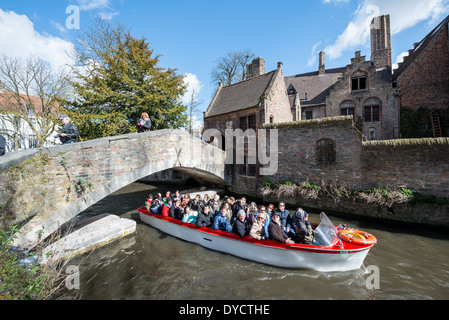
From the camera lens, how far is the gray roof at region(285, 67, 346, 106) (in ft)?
61.9

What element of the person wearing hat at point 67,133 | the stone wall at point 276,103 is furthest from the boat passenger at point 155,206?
the stone wall at point 276,103

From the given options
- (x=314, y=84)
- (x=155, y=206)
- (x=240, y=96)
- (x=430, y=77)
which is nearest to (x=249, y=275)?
(x=155, y=206)

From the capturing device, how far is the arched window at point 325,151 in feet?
32.5

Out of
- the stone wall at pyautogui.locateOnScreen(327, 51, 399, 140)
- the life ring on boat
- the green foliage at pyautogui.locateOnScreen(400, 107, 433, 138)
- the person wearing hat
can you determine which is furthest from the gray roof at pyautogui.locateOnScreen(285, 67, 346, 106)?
the person wearing hat

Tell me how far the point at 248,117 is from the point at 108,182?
9703mm

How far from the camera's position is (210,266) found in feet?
19.8

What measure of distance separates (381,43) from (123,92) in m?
21.4

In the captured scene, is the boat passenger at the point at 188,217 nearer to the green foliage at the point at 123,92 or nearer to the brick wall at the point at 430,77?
the green foliage at the point at 123,92

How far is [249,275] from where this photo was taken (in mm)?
5516

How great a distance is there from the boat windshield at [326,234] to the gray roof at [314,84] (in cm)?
1556

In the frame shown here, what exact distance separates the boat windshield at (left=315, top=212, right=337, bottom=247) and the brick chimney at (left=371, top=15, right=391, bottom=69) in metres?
18.6

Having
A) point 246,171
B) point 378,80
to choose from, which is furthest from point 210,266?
point 378,80

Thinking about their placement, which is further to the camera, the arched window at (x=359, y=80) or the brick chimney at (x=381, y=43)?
the brick chimney at (x=381, y=43)

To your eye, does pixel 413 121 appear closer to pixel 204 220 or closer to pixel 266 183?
pixel 266 183
